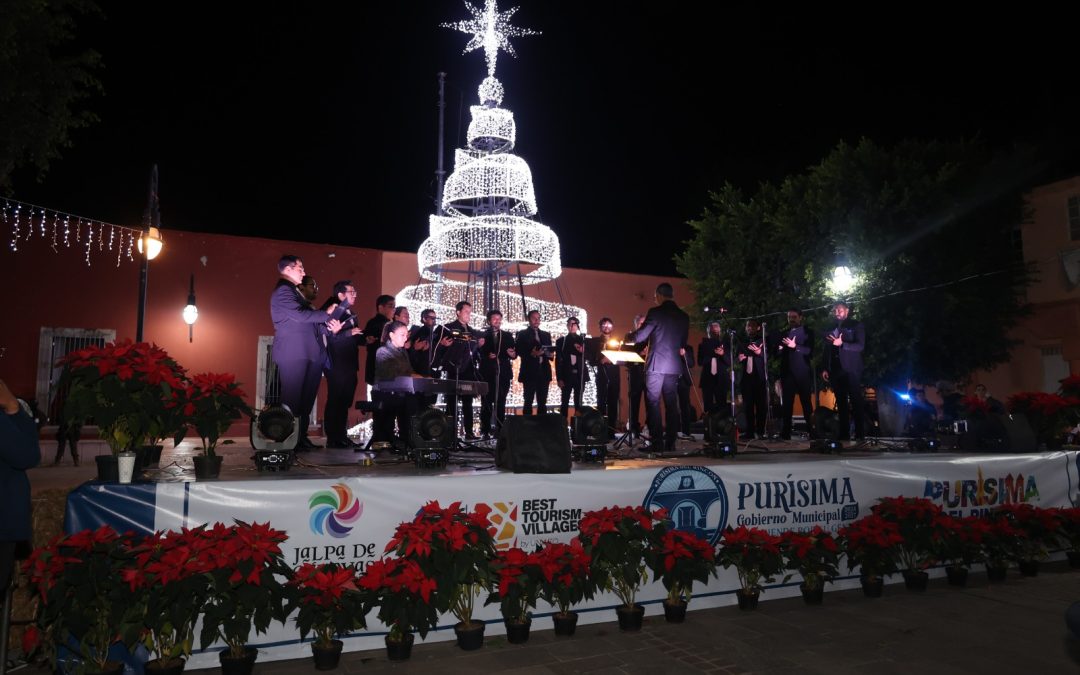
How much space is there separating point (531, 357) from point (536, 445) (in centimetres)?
416

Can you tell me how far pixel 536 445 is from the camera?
5.16 meters

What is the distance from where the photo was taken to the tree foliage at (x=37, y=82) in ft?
33.7

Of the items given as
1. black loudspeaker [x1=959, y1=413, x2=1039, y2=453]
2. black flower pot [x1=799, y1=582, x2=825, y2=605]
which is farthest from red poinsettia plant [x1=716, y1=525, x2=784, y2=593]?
black loudspeaker [x1=959, y1=413, x2=1039, y2=453]

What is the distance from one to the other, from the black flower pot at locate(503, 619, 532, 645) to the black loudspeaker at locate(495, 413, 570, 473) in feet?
3.53

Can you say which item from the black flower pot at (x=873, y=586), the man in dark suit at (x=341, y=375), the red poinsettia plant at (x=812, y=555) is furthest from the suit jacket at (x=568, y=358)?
the black flower pot at (x=873, y=586)

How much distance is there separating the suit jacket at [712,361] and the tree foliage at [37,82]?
1067 cm

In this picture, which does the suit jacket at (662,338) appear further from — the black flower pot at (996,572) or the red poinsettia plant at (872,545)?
the black flower pot at (996,572)

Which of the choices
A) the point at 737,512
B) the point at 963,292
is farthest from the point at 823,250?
the point at 737,512

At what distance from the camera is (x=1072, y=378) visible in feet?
27.8

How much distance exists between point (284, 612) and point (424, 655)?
91cm

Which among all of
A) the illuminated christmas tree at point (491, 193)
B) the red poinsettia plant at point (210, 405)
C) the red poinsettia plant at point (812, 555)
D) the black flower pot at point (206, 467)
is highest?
the illuminated christmas tree at point (491, 193)

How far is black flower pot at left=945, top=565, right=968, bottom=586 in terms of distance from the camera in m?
5.93

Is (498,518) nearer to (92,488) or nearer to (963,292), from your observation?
(92,488)

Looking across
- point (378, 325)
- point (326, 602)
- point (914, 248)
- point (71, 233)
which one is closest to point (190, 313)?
point (71, 233)
